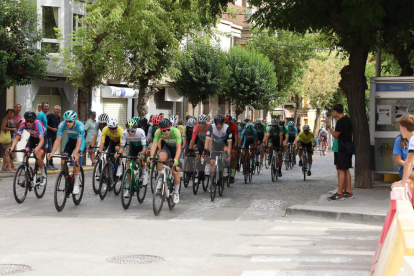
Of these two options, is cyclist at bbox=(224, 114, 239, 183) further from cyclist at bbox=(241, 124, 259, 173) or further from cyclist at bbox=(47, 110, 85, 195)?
cyclist at bbox=(47, 110, 85, 195)

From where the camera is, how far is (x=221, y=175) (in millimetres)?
13305

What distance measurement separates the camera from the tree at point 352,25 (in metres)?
13.0

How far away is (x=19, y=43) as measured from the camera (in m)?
19.8

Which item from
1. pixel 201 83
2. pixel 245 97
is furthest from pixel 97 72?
pixel 245 97

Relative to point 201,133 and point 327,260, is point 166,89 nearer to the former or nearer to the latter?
point 201,133

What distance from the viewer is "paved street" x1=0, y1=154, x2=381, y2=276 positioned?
6625mm

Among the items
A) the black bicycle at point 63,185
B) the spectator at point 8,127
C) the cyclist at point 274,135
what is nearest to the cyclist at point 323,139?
the cyclist at point 274,135

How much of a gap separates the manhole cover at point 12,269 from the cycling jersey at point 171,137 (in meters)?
4.84

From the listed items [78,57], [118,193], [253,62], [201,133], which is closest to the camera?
[118,193]

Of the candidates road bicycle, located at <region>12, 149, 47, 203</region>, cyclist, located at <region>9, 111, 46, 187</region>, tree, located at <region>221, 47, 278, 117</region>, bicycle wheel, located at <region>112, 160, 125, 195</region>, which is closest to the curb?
bicycle wheel, located at <region>112, 160, 125, 195</region>

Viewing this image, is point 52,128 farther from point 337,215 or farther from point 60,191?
point 337,215

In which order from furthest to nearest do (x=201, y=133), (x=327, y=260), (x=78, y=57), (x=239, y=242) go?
(x=78, y=57) < (x=201, y=133) < (x=239, y=242) < (x=327, y=260)

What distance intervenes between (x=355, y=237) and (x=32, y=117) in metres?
6.66

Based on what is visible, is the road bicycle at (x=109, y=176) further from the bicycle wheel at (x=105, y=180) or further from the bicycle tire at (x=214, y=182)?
the bicycle tire at (x=214, y=182)
